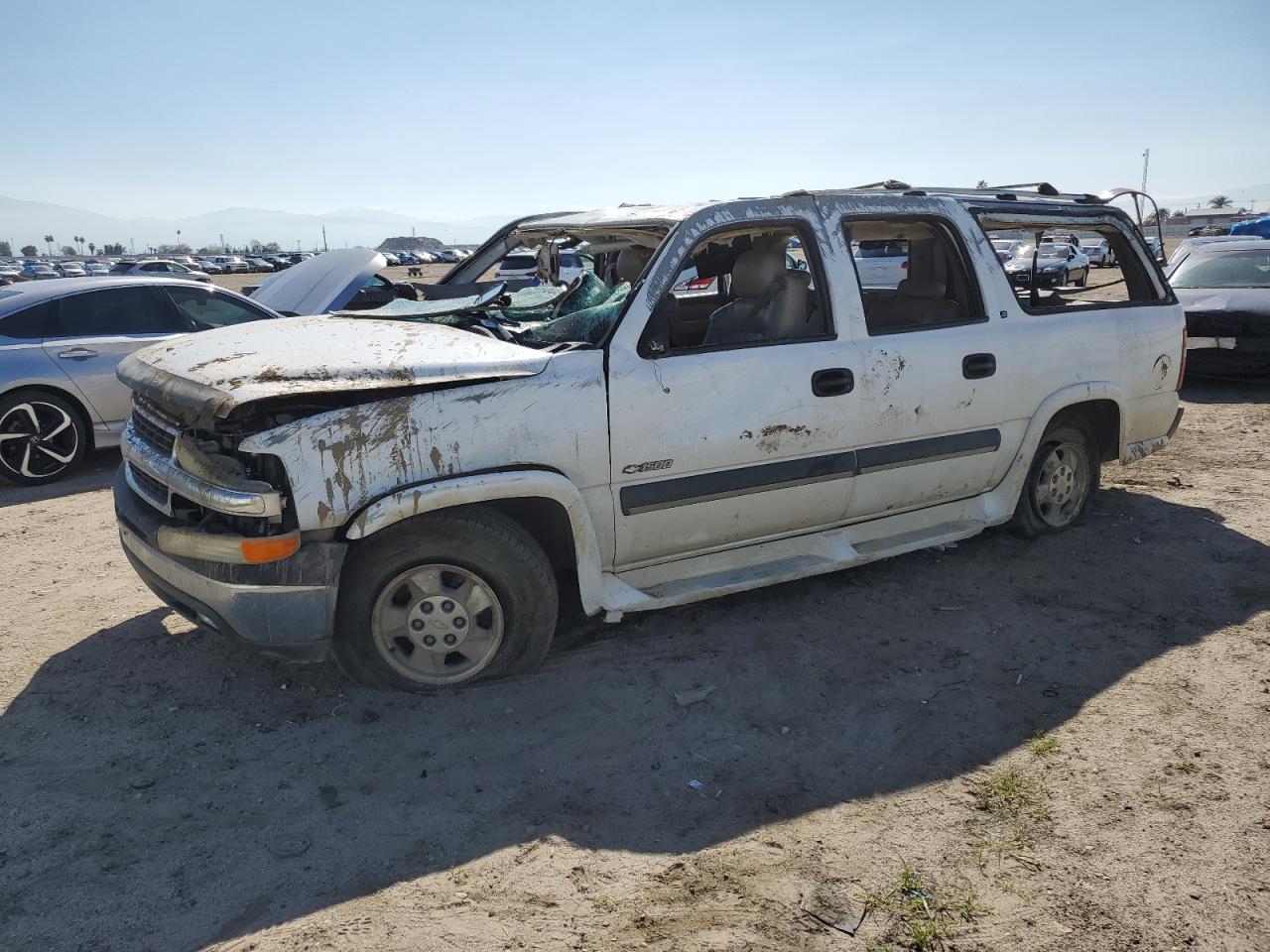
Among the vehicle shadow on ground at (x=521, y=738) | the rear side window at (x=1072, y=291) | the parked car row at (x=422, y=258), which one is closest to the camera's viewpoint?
the vehicle shadow on ground at (x=521, y=738)

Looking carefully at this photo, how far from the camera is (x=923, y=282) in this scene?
4.98 m

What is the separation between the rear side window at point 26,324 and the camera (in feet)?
23.0

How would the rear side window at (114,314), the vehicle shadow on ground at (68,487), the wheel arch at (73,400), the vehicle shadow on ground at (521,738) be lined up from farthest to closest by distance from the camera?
the rear side window at (114,314)
the wheel arch at (73,400)
the vehicle shadow on ground at (68,487)
the vehicle shadow on ground at (521,738)

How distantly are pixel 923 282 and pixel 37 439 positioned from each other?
6494 millimetres

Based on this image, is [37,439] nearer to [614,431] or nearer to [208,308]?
[208,308]

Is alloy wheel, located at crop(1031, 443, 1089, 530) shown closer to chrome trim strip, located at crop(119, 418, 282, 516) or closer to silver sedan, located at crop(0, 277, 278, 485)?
chrome trim strip, located at crop(119, 418, 282, 516)

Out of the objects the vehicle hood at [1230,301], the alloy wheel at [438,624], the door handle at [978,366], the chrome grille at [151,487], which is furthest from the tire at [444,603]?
the vehicle hood at [1230,301]

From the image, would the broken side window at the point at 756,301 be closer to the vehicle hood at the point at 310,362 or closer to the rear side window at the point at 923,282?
the rear side window at the point at 923,282

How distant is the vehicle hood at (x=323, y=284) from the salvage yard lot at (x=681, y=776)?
3916mm

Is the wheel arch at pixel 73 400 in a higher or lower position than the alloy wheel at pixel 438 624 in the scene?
higher

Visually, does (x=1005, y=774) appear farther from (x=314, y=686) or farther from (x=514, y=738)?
(x=314, y=686)

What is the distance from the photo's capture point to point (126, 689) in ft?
12.4

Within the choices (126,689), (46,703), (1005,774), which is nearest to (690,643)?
(1005,774)

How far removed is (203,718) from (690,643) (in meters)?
2.02
